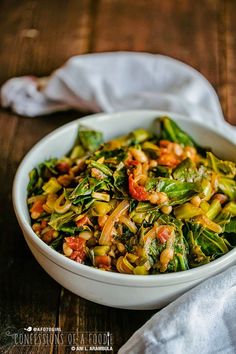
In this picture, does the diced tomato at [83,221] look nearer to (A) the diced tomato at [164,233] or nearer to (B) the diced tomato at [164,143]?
(A) the diced tomato at [164,233]

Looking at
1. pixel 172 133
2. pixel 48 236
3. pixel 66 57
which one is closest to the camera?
pixel 48 236

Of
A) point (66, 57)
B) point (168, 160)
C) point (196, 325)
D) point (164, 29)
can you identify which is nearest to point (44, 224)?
point (168, 160)

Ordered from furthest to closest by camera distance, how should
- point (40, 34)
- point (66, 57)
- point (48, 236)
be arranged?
point (40, 34), point (66, 57), point (48, 236)

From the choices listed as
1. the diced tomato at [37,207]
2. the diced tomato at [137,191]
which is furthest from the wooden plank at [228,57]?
the diced tomato at [37,207]

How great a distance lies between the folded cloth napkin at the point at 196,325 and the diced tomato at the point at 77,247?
29 cm

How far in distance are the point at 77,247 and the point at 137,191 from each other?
0.85 ft

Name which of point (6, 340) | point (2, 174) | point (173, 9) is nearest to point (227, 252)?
point (6, 340)

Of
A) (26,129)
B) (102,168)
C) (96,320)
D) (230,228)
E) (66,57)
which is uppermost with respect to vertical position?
(102,168)

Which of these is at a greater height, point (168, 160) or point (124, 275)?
point (168, 160)

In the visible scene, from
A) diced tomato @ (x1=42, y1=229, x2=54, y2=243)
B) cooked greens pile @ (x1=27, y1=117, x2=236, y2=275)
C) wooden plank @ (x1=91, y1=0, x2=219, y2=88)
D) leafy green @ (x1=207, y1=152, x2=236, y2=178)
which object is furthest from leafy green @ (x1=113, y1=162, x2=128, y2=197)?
wooden plank @ (x1=91, y1=0, x2=219, y2=88)

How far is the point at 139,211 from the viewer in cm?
196

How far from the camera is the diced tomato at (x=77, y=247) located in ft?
6.33

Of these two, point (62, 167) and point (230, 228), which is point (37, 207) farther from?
point (230, 228)

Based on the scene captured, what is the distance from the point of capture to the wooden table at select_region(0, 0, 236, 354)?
2053 mm
